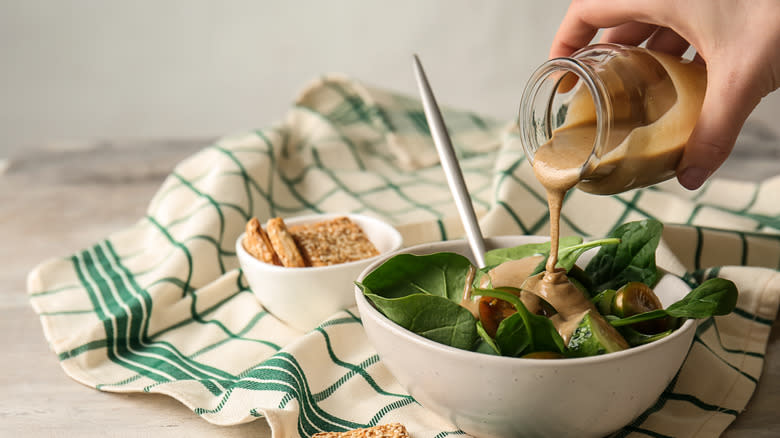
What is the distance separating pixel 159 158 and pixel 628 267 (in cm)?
164

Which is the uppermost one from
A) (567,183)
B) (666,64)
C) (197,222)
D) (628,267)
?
(666,64)

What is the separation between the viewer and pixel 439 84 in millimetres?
2754

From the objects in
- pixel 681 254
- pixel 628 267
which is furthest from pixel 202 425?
pixel 681 254

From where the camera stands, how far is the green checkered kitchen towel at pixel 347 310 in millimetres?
857

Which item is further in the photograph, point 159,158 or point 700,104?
point 159,158

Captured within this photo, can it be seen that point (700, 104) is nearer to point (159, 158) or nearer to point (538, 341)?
point (538, 341)

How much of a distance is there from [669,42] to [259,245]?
2.13 ft

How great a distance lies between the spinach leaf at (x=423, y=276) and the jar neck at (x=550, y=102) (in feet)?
0.57

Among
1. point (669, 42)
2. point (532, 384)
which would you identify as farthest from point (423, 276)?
point (669, 42)

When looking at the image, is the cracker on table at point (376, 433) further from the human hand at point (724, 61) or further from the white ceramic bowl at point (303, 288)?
the human hand at point (724, 61)

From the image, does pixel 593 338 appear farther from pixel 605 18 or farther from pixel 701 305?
pixel 605 18

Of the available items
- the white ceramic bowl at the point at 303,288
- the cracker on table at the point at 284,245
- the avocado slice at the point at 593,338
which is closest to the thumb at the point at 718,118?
the avocado slice at the point at 593,338

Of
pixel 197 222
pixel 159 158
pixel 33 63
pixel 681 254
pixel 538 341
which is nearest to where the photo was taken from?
pixel 538 341

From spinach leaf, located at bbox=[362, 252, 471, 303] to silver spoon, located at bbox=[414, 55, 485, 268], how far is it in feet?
0.28
